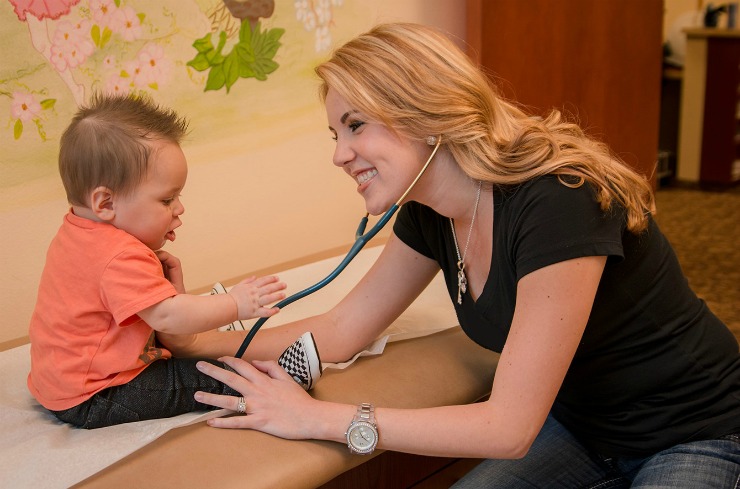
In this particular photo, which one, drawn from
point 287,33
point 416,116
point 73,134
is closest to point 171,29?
point 287,33

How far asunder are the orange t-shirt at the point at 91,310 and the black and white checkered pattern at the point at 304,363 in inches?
8.8

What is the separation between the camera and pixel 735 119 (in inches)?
175

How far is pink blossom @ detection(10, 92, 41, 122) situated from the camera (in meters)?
1.72

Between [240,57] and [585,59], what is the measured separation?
1.25 metres

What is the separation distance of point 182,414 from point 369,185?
0.46 metres

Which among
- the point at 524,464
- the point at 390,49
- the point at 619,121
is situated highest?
the point at 390,49

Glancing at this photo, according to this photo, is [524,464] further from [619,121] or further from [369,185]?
[619,121]

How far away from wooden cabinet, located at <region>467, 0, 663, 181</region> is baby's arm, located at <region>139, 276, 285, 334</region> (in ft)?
4.68

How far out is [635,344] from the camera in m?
1.37

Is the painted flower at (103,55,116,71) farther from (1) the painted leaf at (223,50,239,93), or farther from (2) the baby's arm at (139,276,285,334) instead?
(2) the baby's arm at (139,276,285,334)

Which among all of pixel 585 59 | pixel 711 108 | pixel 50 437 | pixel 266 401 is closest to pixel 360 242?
pixel 266 401

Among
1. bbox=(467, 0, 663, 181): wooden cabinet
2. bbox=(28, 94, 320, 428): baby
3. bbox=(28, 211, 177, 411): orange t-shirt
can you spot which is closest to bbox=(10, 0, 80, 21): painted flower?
bbox=(28, 94, 320, 428): baby

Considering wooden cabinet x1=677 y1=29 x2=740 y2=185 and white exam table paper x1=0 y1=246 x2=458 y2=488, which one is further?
wooden cabinet x1=677 y1=29 x2=740 y2=185

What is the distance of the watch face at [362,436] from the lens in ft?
4.14
